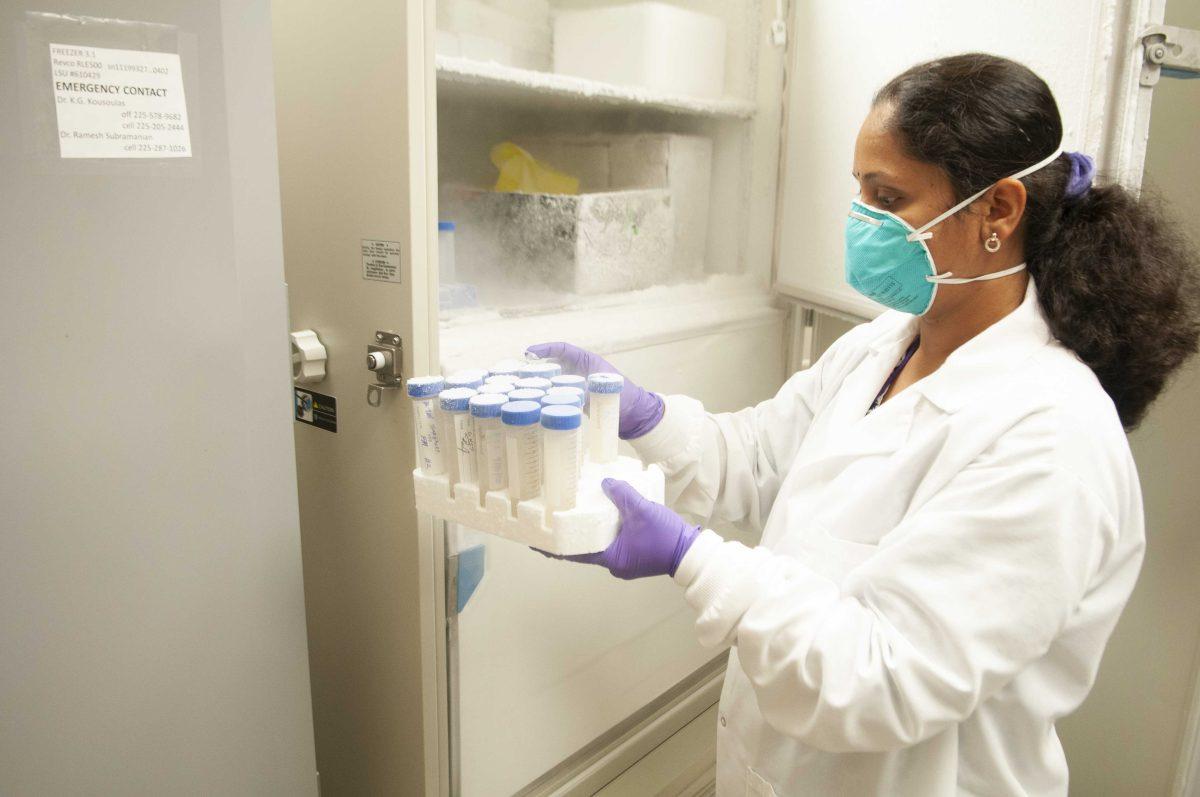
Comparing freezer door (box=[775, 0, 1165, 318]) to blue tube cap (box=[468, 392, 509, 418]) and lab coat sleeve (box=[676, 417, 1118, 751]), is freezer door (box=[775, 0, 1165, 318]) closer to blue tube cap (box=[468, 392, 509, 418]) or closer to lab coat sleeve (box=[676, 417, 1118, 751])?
lab coat sleeve (box=[676, 417, 1118, 751])

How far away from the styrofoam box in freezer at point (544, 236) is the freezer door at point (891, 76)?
1.31 ft

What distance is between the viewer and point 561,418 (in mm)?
891

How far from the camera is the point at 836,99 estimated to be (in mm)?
1645

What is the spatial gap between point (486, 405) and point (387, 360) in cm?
37

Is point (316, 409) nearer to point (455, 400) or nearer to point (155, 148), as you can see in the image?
point (455, 400)

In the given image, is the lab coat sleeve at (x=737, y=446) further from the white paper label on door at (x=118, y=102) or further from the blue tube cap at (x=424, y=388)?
the white paper label on door at (x=118, y=102)

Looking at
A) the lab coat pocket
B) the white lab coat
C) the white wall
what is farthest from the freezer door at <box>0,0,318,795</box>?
the white wall

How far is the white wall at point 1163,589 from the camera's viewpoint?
145cm

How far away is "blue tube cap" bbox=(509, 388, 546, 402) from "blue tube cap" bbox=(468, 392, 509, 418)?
2cm

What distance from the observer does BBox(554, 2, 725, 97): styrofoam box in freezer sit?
1.62 meters

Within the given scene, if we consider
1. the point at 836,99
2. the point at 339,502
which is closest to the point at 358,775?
the point at 339,502

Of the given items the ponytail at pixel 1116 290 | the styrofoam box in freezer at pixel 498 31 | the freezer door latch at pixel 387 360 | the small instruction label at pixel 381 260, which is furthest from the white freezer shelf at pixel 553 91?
the ponytail at pixel 1116 290

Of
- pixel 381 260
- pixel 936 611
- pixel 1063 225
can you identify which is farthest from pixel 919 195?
pixel 381 260

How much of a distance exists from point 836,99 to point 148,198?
130 cm
